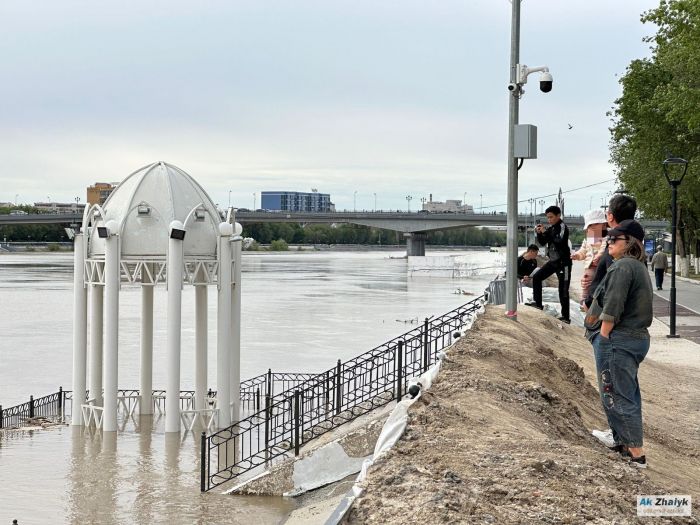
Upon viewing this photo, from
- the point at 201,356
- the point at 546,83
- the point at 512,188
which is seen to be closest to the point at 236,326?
the point at 201,356

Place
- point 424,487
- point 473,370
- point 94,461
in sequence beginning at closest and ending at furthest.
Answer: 1. point 424,487
2. point 473,370
3. point 94,461

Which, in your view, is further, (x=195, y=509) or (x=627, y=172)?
(x=627, y=172)

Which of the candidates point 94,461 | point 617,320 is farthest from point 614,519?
point 94,461

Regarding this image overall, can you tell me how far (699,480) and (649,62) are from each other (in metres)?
40.9

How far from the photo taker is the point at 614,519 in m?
7.25

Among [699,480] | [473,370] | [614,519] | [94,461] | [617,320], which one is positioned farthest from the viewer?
[94,461]

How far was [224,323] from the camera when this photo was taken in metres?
18.0

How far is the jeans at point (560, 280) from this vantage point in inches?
680

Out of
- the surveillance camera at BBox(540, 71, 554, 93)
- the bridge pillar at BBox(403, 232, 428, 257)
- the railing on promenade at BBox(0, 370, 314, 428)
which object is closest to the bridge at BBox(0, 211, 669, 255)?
the bridge pillar at BBox(403, 232, 428, 257)

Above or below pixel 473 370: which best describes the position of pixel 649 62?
above

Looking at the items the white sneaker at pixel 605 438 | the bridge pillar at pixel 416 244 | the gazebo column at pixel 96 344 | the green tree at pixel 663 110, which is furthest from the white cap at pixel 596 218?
the bridge pillar at pixel 416 244

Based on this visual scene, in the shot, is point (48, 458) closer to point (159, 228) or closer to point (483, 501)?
point (159, 228)

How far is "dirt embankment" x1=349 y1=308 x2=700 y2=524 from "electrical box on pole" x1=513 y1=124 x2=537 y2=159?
162 inches

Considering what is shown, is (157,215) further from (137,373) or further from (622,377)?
(622,377)
